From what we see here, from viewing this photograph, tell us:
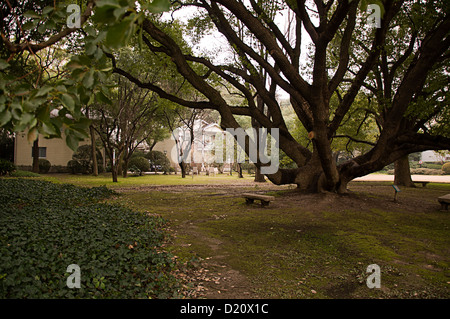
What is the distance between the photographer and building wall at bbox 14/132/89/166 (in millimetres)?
31828

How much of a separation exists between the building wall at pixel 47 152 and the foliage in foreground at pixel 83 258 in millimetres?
→ 28544

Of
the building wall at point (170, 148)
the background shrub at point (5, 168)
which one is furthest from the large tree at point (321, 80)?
the building wall at point (170, 148)

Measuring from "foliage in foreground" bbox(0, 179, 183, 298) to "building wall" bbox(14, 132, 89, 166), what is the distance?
2854 centimetres

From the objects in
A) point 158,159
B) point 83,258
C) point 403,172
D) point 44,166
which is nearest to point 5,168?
point 44,166

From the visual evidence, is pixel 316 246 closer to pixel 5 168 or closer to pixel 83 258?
pixel 83 258

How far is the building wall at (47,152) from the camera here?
31.8m

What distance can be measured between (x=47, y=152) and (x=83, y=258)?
34.0 meters

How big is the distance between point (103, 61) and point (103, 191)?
11.1 m

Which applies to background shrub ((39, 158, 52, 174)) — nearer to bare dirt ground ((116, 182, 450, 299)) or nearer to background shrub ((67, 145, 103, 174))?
background shrub ((67, 145, 103, 174))

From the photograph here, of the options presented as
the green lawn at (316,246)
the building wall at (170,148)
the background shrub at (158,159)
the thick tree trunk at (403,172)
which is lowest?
the green lawn at (316,246)

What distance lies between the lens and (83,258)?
3949 millimetres

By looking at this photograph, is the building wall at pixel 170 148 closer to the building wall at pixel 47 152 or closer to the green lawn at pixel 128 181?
the building wall at pixel 47 152

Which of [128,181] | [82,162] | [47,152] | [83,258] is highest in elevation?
[47,152]
